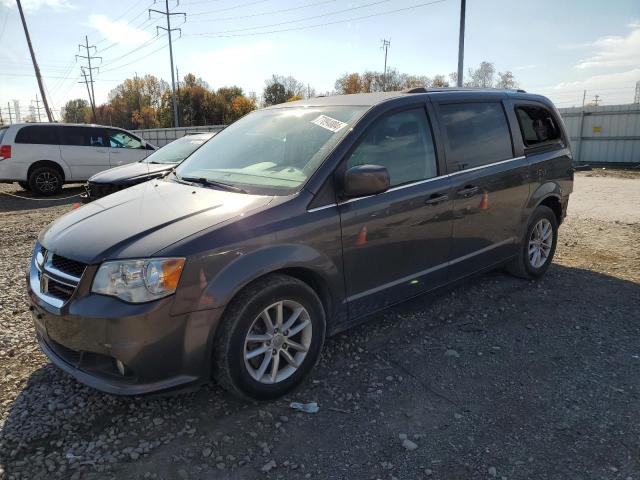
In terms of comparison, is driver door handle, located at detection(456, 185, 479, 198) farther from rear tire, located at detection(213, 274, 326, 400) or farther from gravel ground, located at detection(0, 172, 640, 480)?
rear tire, located at detection(213, 274, 326, 400)

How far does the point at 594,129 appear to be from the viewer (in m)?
19.3

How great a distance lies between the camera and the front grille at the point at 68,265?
2586 mm

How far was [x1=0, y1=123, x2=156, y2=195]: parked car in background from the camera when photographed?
39.7ft

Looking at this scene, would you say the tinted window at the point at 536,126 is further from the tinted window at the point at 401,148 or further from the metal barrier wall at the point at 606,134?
the metal barrier wall at the point at 606,134

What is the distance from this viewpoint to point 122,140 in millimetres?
13484

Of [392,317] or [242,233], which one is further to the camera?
[392,317]

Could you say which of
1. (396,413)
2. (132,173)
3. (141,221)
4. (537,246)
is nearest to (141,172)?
(132,173)

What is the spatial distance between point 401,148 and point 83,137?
12.0 meters

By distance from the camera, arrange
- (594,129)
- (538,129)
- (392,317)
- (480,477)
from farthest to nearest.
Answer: (594,129), (538,129), (392,317), (480,477)

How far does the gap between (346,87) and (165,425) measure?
8637 centimetres

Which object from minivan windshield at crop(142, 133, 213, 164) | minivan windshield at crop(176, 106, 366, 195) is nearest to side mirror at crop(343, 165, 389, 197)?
minivan windshield at crop(176, 106, 366, 195)

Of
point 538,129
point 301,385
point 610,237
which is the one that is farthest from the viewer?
point 610,237

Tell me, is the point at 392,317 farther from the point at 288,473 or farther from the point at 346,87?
the point at 346,87

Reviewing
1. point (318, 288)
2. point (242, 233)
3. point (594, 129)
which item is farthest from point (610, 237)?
point (594, 129)
